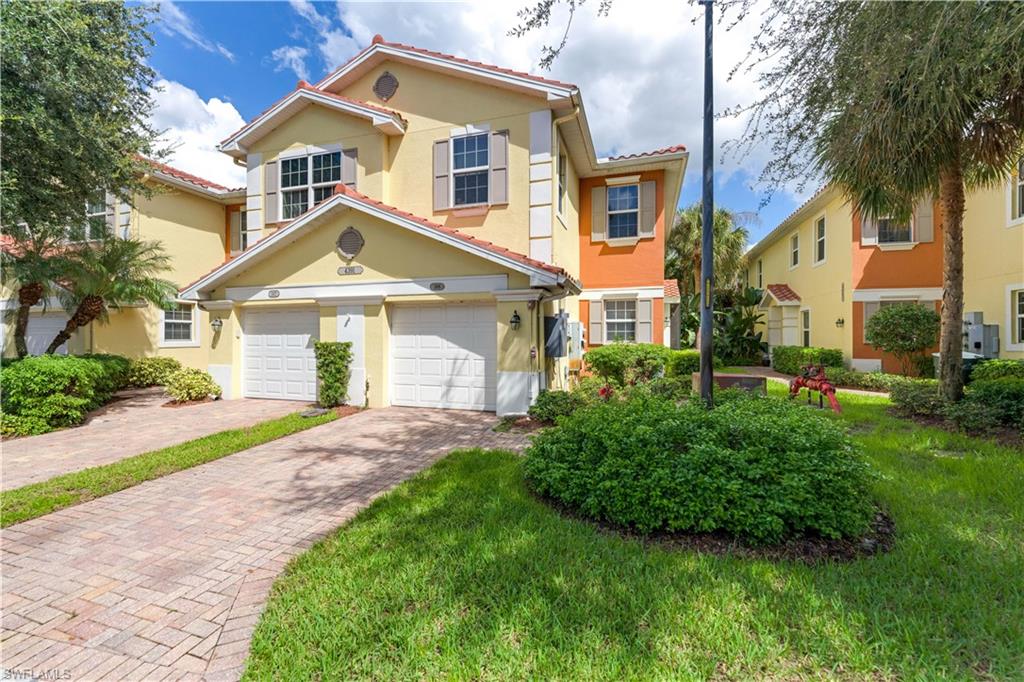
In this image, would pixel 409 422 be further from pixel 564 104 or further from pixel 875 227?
pixel 875 227

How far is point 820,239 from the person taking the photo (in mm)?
17547

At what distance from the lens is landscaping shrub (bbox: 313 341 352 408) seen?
→ 10516 millimetres

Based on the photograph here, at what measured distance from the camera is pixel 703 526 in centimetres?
378

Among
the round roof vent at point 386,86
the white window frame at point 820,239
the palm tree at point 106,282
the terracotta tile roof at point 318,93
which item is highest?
the round roof vent at point 386,86

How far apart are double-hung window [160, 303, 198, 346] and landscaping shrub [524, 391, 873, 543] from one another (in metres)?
16.4

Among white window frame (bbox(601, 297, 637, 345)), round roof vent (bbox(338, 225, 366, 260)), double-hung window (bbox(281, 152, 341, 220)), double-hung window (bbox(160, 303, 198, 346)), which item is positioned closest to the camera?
round roof vent (bbox(338, 225, 366, 260))

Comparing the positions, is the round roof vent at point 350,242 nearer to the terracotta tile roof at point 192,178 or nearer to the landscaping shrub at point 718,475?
the landscaping shrub at point 718,475

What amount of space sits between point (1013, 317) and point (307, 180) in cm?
1989

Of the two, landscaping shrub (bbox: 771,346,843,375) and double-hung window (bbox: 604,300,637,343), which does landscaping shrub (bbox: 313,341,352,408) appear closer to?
double-hung window (bbox: 604,300,637,343)

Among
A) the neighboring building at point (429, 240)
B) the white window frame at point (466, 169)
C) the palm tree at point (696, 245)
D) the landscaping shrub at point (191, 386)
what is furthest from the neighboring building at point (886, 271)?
the landscaping shrub at point (191, 386)

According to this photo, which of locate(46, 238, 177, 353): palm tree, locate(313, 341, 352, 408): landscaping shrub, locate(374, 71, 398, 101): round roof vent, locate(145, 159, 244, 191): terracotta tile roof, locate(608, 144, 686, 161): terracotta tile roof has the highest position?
locate(374, 71, 398, 101): round roof vent

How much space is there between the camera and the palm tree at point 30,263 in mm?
10156

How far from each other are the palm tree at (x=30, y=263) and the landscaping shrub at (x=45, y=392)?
2876 mm

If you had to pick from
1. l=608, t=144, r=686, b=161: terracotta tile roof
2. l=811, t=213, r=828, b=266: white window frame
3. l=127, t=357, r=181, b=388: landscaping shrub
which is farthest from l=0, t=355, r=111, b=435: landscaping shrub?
l=811, t=213, r=828, b=266: white window frame
